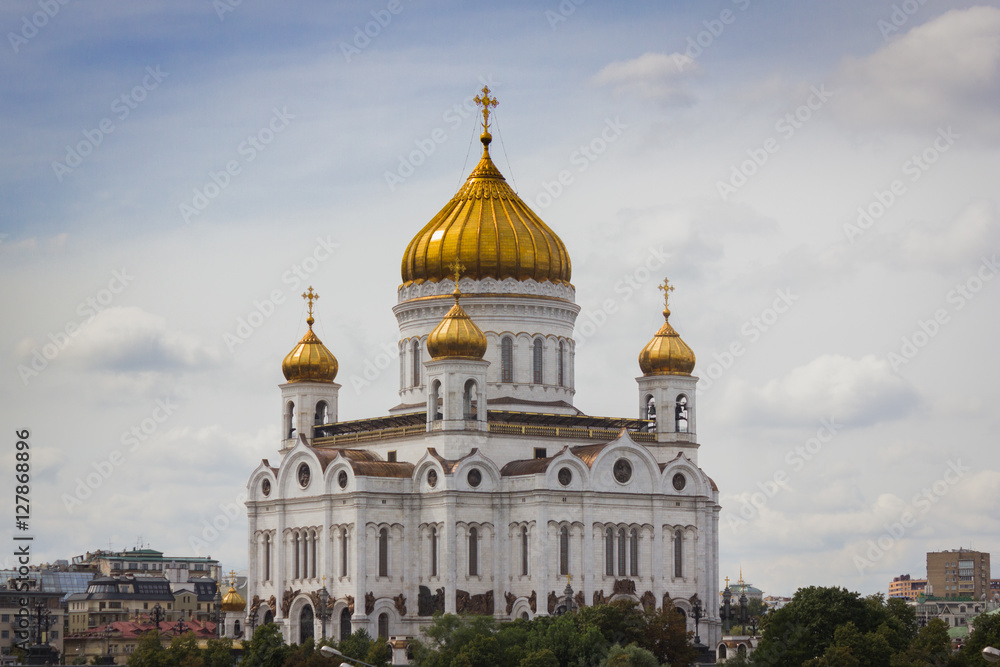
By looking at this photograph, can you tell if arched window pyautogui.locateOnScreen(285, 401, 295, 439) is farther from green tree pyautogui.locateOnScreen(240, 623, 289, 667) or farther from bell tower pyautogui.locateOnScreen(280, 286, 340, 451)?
green tree pyautogui.locateOnScreen(240, 623, 289, 667)

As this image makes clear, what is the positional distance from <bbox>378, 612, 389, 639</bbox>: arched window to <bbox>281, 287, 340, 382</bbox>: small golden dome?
1403 centimetres

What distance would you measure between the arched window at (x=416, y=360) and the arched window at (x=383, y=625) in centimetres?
1194

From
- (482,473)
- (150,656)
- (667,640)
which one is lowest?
(150,656)

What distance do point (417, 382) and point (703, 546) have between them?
590 inches

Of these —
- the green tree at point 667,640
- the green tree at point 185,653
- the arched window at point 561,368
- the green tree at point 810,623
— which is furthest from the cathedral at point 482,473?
the green tree at point 810,623

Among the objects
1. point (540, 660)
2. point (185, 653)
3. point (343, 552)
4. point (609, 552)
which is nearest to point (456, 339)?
point (343, 552)

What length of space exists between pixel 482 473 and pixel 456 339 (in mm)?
5766

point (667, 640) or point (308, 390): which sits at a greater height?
point (308, 390)

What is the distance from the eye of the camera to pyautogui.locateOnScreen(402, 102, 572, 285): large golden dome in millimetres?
84250

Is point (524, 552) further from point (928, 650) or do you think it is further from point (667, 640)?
point (928, 650)

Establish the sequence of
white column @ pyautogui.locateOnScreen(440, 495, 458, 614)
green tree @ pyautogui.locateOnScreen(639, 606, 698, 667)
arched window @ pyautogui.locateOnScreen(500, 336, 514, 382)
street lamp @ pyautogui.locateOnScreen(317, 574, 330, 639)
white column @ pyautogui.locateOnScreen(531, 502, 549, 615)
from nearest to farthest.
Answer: green tree @ pyautogui.locateOnScreen(639, 606, 698, 667) → street lamp @ pyautogui.locateOnScreen(317, 574, 330, 639) → white column @ pyautogui.locateOnScreen(531, 502, 549, 615) → white column @ pyautogui.locateOnScreen(440, 495, 458, 614) → arched window @ pyautogui.locateOnScreen(500, 336, 514, 382)

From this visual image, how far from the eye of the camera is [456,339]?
78.4 meters

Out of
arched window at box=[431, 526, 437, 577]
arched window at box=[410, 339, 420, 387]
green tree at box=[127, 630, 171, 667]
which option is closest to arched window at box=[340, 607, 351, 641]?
arched window at box=[431, 526, 437, 577]

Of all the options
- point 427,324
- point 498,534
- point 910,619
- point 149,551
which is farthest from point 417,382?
point 149,551
